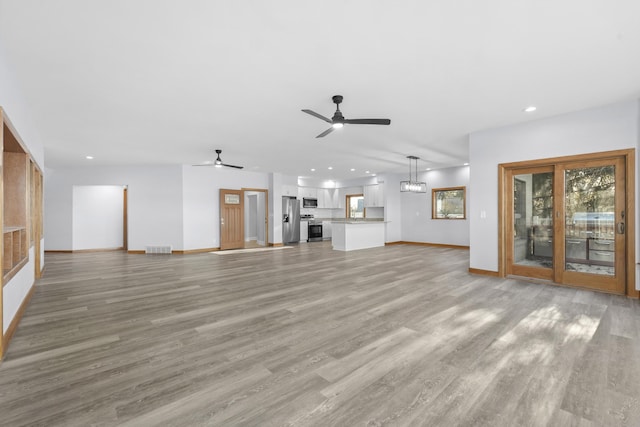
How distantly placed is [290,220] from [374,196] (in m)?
3.31

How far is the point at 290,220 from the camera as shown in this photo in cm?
1112

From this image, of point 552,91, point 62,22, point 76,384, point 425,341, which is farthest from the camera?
point 552,91

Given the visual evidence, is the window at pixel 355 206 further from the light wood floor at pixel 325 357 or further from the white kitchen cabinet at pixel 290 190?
the light wood floor at pixel 325 357

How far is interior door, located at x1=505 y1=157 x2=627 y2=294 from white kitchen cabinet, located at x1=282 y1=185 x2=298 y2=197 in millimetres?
7586

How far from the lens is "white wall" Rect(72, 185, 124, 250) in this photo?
357 inches

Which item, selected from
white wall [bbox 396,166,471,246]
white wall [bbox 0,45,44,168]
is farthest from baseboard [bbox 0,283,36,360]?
white wall [bbox 396,166,471,246]

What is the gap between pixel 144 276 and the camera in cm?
539

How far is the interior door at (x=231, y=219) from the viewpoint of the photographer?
943 centimetres

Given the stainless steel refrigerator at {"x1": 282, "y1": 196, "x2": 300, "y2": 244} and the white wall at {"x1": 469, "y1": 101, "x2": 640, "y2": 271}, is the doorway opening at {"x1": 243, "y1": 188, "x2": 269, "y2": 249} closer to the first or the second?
the stainless steel refrigerator at {"x1": 282, "y1": 196, "x2": 300, "y2": 244}

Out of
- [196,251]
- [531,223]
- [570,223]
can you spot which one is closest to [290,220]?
[196,251]

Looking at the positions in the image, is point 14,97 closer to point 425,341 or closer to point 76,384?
point 76,384

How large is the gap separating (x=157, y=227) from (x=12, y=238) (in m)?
5.76

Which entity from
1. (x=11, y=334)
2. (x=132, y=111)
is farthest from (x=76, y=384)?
(x=132, y=111)

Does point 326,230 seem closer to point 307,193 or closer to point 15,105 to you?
point 307,193
